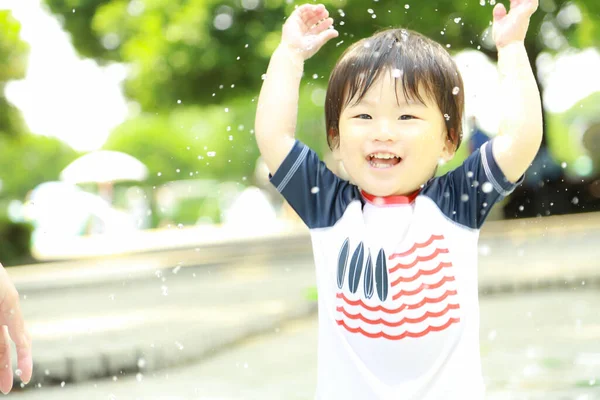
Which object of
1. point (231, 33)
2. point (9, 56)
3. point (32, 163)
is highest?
point (9, 56)

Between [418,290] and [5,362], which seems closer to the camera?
[418,290]

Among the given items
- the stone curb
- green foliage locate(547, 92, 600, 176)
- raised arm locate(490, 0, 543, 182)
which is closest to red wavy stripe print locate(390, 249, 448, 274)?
raised arm locate(490, 0, 543, 182)

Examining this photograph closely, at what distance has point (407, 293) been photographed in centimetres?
224

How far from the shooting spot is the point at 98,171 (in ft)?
80.9

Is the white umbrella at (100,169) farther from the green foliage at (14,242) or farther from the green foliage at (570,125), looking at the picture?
the green foliage at (570,125)

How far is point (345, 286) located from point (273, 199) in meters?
34.8

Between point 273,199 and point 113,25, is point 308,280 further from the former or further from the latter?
point 273,199

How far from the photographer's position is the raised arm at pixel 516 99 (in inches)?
88.4

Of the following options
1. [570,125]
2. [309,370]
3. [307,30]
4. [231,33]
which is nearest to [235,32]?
[231,33]

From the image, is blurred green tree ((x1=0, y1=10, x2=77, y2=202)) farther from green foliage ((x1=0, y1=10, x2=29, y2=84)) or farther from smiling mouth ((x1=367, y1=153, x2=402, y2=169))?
smiling mouth ((x1=367, y1=153, x2=402, y2=169))

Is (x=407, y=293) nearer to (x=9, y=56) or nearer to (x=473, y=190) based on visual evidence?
(x=473, y=190)

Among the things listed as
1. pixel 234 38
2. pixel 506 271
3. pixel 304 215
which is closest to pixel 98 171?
pixel 234 38

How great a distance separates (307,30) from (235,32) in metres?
14.6

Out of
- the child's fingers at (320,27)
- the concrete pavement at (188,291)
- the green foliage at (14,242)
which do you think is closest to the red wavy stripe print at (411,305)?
the child's fingers at (320,27)
